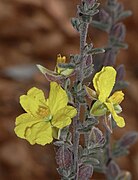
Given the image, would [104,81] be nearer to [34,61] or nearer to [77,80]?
[77,80]

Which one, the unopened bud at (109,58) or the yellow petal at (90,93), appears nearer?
the yellow petal at (90,93)

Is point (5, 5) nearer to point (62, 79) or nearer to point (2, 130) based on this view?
point (2, 130)

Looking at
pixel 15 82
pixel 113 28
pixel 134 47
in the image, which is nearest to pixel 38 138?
pixel 113 28

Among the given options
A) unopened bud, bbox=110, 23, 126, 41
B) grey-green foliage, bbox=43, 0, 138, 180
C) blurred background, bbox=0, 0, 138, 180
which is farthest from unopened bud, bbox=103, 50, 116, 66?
blurred background, bbox=0, 0, 138, 180

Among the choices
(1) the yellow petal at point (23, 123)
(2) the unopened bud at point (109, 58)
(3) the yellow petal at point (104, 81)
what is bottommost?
(1) the yellow petal at point (23, 123)

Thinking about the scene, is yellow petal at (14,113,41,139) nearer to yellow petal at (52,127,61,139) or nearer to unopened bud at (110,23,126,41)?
yellow petal at (52,127,61,139)

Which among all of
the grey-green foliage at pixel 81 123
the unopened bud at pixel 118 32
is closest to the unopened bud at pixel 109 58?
the unopened bud at pixel 118 32

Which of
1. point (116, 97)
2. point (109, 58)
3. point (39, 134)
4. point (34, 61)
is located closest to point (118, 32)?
point (109, 58)

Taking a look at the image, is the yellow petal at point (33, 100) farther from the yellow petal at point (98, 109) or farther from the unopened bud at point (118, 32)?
the unopened bud at point (118, 32)
